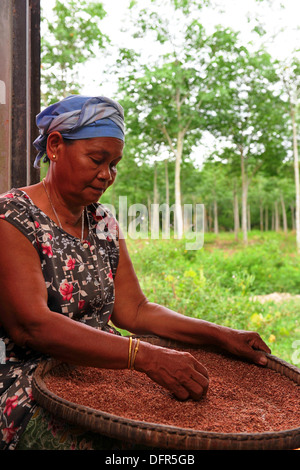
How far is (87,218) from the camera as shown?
135 cm

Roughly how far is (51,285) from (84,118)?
0.42 m

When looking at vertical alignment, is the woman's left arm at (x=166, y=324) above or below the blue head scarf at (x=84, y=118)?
below

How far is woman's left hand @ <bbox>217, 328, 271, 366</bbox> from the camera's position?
1168mm

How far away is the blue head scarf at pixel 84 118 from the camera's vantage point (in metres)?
1.15

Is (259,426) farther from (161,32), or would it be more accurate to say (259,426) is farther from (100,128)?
(161,32)

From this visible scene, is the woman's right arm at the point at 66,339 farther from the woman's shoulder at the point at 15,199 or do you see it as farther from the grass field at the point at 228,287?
the grass field at the point at 228,287

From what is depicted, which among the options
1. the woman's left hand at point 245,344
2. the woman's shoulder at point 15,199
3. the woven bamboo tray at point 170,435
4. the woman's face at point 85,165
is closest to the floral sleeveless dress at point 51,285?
the woman's shoulder at point 15,199

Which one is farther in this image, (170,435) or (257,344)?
(257,344)

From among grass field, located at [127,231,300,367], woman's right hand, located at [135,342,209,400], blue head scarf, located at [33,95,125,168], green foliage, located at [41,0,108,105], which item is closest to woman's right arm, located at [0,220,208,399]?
woman's right hand, located at [135,342,209,400]

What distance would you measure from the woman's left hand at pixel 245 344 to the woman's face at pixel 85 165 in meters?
0.51

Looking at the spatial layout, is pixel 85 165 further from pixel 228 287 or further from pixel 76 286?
pixel 228 287

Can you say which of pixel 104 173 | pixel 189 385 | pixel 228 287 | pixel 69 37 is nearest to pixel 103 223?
pixel 104 173

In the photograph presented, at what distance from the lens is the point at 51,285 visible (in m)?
1.13
